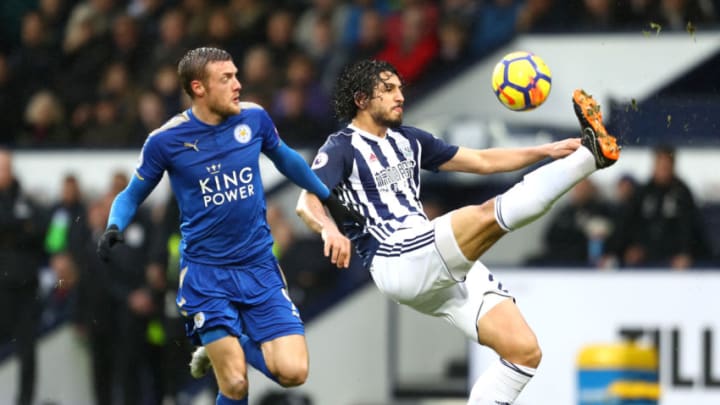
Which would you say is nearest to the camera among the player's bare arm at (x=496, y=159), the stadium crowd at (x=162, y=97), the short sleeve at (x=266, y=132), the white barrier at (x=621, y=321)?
the short sleeve at (x=266, y=132)

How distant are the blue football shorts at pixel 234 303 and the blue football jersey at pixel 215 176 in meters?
0.07

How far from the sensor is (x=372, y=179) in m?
8.43

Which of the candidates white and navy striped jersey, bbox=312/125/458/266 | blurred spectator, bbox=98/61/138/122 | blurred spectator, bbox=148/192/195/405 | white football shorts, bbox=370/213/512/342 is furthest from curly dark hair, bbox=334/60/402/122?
blurred spectator, bbox=98/61/138/122

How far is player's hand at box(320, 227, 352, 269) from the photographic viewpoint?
7586mm

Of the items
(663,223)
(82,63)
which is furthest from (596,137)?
(82,63)

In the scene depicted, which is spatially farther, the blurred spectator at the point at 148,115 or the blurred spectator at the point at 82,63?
the blurred spectator at the point at 82,63

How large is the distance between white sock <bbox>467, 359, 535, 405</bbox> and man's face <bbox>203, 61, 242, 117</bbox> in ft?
6.57

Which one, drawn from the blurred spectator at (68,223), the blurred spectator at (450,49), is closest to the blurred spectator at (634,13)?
the blurred spectator at (450,49)

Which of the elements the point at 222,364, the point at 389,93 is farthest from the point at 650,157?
the point at 222,364

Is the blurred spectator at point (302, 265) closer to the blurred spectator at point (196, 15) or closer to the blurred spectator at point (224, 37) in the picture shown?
the blurred spectator at point (224, 37)

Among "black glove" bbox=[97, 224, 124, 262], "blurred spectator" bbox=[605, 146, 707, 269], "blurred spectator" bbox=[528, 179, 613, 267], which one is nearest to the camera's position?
"black glove" bbox=[97, 224, 124, 262]

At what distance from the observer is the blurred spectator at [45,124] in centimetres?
1536

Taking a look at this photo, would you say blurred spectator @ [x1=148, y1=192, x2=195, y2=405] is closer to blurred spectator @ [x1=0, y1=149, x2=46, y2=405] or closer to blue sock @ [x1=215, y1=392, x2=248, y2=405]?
blurred spectator @ [x1=0, y1=149, x2=46, y2=405]

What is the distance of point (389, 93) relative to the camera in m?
8.50
